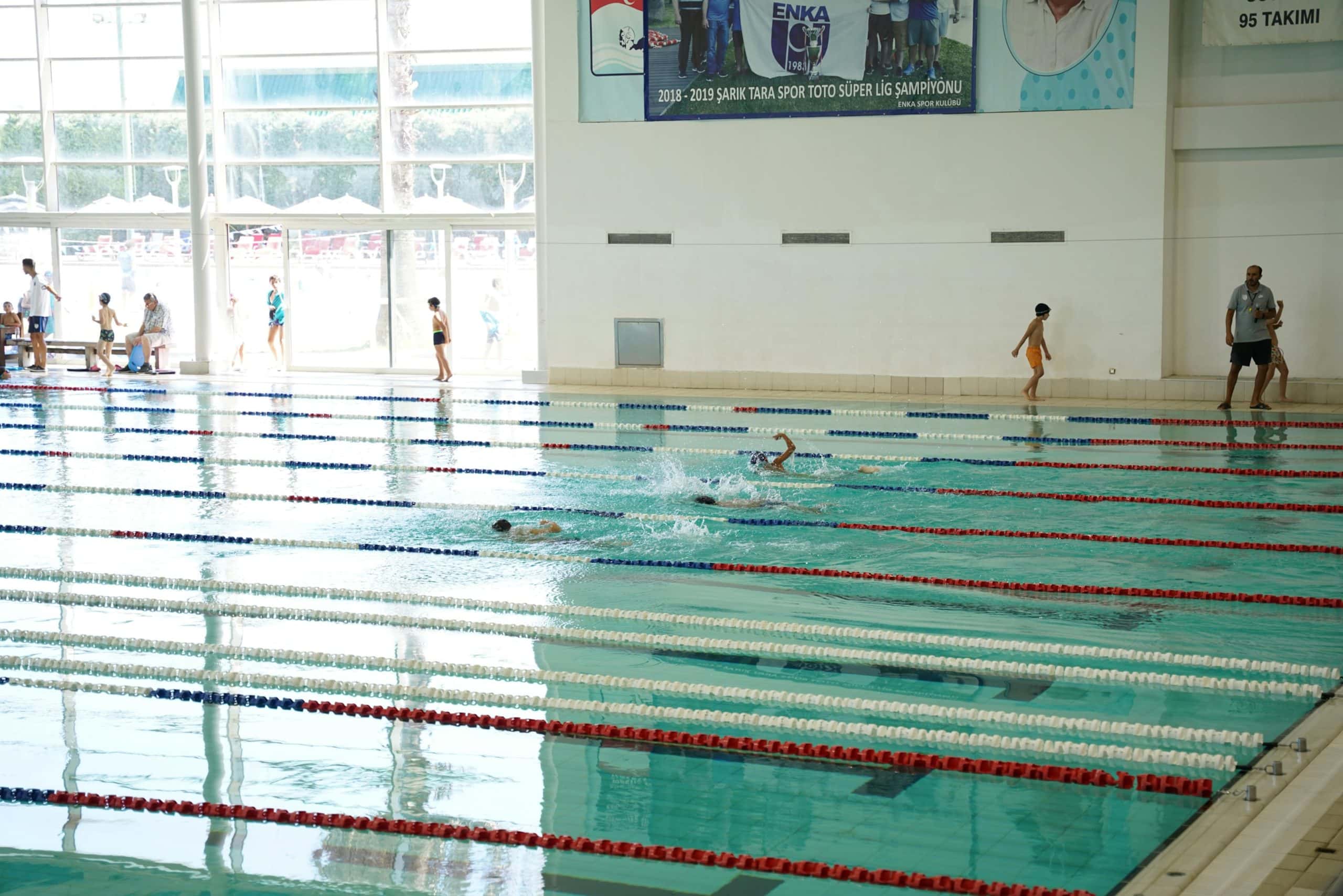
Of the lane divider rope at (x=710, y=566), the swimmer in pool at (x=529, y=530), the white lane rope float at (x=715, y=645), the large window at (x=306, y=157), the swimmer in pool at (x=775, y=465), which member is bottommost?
the white lane rope float at (x=715, y=645)

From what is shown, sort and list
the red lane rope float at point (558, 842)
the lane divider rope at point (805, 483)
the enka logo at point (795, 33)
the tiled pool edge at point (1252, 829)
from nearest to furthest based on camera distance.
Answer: the tiled pool edge at point (1252, 829) → the red lane rope float at point (558, 842) → the lane divider rope at point (805, 483) → the enka logo at point (795, 33)

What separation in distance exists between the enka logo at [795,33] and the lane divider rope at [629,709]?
450 inches

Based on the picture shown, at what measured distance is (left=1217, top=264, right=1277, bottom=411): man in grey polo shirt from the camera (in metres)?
12.6

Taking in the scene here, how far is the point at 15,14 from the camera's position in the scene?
61.1 feet

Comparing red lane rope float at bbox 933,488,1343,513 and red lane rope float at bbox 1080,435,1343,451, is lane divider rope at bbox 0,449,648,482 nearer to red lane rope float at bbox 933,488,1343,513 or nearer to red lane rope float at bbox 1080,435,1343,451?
red lane rope float at bbox 933,488,1343,513

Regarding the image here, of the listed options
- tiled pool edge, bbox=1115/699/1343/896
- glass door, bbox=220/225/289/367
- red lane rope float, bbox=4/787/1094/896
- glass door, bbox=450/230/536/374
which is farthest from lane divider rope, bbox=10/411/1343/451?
red lane rope float, bbox=4/787/1094/896

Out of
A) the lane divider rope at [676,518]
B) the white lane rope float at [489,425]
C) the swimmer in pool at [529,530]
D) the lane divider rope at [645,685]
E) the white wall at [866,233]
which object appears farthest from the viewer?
the white wall at [866,233]

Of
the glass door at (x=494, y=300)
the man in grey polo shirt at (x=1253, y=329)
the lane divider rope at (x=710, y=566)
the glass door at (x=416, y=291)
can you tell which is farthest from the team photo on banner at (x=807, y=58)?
the lane divider rope at (x=710, y=566)

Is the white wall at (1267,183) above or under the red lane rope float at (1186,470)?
above

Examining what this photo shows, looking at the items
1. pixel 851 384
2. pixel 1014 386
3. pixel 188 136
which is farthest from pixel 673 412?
pixel 188 136

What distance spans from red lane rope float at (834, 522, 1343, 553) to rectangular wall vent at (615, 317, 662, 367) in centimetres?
809

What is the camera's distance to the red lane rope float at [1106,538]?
706 centimetres

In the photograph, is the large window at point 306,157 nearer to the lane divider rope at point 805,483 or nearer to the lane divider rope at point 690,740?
the lane divider rope at point 805,483

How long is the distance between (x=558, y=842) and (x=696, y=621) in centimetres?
233
